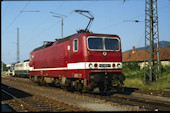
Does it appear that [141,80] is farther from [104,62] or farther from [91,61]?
[91,61]

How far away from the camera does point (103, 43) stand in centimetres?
1355

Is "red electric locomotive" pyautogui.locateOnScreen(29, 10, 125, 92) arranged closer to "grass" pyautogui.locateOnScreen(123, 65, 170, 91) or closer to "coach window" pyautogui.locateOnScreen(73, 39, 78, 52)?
"coach window" pyautogui.locateOnScreen(73, 39, 78, 52)

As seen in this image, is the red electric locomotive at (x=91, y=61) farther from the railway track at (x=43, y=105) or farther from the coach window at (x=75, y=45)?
the railway track at (x=43, y=105)

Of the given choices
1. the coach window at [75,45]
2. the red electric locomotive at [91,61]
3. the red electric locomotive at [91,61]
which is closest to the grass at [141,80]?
the red electric locomotive at [91,61]

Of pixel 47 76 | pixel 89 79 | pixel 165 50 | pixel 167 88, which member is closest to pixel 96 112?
pixel 89 79

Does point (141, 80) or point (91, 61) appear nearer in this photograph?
point (91, 61)

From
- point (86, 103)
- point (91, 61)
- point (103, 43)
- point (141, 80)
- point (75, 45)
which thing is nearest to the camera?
point (86, 103)

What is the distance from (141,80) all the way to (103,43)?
425 inches

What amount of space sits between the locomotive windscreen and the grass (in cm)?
545

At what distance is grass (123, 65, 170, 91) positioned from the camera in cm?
1765

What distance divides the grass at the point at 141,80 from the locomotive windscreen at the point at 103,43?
215 inches

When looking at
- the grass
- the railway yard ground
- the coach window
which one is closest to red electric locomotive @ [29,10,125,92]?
the coach window

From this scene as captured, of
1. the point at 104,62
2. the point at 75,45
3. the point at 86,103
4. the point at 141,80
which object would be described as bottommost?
the point at 86,103

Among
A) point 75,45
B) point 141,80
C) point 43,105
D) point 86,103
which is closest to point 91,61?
point 75,45
